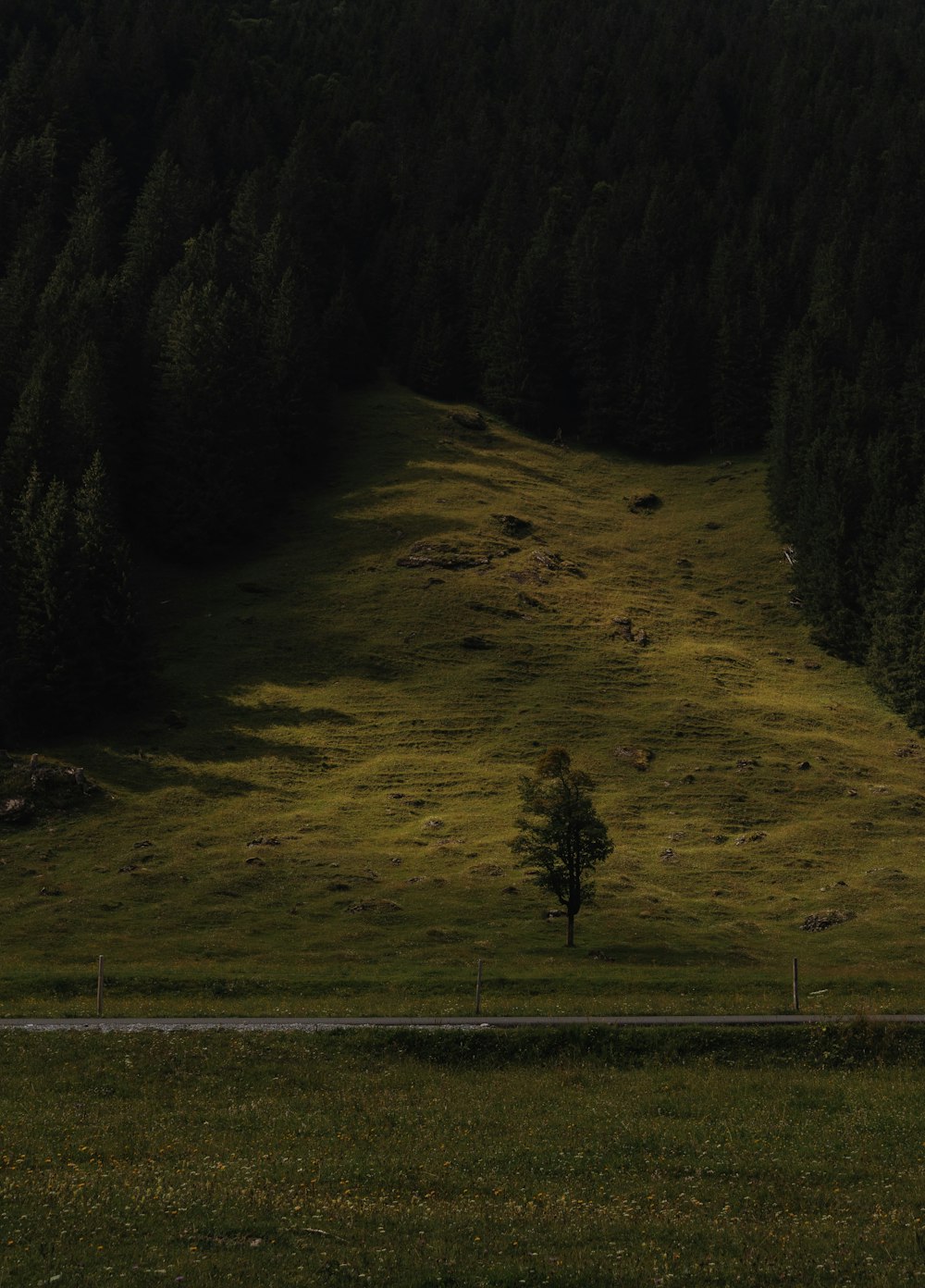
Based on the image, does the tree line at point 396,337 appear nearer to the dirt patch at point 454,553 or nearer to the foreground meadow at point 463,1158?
the dirt patch at point 454,553

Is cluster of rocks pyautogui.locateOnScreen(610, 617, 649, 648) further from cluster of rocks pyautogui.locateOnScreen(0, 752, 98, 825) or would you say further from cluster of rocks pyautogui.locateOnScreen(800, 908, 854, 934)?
cluster of rocks pyautogui.locateOnScreen(0, 752, 98, 825)

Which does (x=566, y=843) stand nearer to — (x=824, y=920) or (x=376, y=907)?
(x=376, y=907)

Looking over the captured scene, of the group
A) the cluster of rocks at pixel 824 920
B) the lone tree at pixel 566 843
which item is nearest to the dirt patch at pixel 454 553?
the lone tree at pixel 566 843

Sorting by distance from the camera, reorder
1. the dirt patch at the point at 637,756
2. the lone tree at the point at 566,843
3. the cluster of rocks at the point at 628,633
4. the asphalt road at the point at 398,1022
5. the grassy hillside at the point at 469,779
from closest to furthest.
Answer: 1. the asphalt road at the point at 398,1022
2. the grassy hillside at the point at 469,779
3. the lone tree at the point at 566,843
4. the dirt patch at the point at 637,756
5. the cluster of rocks at the point at 628,633

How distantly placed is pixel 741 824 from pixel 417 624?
119 feet

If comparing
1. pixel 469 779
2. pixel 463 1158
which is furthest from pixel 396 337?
pixel 463 1158

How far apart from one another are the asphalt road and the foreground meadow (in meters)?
0.97

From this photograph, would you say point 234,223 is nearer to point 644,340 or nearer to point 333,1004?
point 644,340

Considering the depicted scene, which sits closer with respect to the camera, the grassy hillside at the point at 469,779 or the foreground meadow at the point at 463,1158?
the foreground meadow at the point at 463,1158

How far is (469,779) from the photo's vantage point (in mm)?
79375

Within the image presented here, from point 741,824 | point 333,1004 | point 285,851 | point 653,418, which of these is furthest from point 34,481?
point 653,418

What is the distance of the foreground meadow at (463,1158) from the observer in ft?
66.8

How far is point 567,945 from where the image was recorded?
57.0m

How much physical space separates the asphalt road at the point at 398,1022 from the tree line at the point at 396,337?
165 feet
